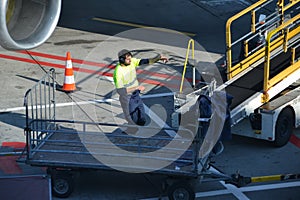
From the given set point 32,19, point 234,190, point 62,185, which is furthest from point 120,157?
point 32,19

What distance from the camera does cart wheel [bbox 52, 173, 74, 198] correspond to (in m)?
10.7

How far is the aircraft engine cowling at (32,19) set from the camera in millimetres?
6918

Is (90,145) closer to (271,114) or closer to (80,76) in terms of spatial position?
(271,114)

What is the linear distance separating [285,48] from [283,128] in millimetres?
1606

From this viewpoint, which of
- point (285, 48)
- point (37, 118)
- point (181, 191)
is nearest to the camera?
point (181, 191)

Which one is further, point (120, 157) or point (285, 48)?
point (285, 48)

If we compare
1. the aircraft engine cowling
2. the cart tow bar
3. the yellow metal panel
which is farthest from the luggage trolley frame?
the aircraft engine cowling

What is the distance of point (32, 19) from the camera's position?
7.07 metres

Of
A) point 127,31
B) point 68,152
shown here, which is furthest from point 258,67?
point 127,31

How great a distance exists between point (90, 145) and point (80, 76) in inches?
223

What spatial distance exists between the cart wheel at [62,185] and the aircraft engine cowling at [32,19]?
413cm

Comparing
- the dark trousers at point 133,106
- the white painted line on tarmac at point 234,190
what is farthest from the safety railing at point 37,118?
the white painted line on tarmac at point 234,190

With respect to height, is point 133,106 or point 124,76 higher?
point 124,76

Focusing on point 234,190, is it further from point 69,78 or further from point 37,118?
point 69,78
